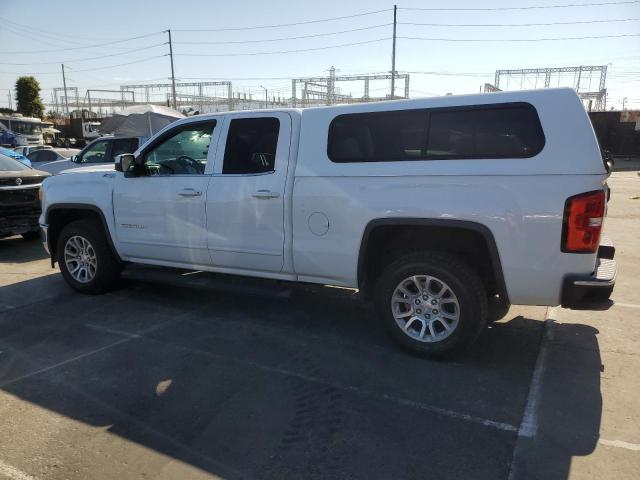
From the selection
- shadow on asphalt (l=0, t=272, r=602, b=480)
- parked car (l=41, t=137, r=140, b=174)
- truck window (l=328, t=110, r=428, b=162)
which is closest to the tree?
parked car (l=41, t=137, r=140, b=174)

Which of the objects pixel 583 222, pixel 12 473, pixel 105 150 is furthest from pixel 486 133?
pixel 105 150

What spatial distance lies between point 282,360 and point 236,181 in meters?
1.73

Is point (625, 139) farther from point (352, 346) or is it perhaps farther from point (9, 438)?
point (9, 438)

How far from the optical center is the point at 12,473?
280cm

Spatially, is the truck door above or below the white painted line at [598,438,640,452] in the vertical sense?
above

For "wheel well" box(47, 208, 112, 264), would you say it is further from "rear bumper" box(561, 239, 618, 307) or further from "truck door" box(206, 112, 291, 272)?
"rear bumper" box(561, 239, 618, 307)

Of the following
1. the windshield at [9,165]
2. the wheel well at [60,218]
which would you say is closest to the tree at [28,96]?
the windshield at [9,165]

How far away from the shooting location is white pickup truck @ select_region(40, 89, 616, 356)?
11.7ft

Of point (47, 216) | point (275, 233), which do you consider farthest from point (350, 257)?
point (47, 216)

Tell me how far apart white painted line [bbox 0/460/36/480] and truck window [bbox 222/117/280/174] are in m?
2.93

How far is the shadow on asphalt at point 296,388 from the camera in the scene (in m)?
2.91

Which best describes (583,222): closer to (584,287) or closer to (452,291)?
(584,287)

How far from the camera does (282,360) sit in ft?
13.8

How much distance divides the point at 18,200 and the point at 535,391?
8503 mm
